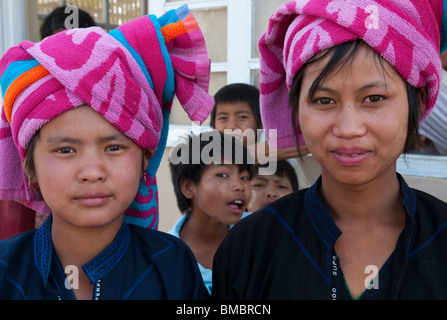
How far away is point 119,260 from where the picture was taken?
159cm

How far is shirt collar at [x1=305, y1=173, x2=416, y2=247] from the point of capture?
144cm

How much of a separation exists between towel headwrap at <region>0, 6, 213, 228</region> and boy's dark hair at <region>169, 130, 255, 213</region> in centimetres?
106

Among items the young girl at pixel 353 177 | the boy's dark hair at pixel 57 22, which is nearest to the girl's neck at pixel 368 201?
the young girl at pixel 353 177

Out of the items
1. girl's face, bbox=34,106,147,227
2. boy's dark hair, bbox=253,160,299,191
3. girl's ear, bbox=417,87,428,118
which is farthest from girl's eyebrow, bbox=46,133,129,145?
boy's dark hair, bbox=253,160,299,191

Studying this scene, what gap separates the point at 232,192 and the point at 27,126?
58.1 inches

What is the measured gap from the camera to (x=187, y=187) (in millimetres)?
2916

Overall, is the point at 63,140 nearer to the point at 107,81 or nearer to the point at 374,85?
the point at 107,81

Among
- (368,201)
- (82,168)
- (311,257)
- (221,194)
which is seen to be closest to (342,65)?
(368,201)

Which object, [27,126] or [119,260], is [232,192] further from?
[27,126]

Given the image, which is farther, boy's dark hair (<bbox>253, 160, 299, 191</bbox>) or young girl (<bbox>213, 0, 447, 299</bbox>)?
boy's dark hair (<bbox>253, 160, 299, 191</bbox>)

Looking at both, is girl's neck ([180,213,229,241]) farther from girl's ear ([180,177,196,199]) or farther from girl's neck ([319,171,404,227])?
girl's neck ([319,171,404,227])

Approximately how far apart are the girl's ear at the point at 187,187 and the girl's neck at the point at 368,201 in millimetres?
1473

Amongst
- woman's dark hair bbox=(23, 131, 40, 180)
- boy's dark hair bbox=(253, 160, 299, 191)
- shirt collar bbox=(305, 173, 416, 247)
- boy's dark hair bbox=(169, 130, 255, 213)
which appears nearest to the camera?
shirt collar bbox=(305, 173, 416, 247)

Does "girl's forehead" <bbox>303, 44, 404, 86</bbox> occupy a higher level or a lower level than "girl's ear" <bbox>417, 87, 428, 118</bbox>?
higher
